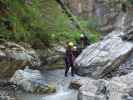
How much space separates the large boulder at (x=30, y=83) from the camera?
1344 cm

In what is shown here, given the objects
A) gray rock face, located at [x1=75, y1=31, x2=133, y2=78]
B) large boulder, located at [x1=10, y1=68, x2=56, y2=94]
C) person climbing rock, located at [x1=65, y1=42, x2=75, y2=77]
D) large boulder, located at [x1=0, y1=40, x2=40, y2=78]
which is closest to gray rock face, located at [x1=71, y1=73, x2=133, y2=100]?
large boulder, located at [x1=10, y1=68, x2=56, y2=94]

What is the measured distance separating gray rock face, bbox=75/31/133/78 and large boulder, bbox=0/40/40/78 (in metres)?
2.34

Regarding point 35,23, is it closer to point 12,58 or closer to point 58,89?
point 12,58

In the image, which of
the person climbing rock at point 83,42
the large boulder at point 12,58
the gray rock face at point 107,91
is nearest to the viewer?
the gray rock face at point 107,91

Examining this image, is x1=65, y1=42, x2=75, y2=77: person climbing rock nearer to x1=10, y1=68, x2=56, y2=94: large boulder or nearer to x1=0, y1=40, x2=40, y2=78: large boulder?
x1=0, y1=40, x2=40, y2=78: large boulder

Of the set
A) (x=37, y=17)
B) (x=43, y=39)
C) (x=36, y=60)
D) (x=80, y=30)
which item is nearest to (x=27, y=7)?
(x=37, y=17)

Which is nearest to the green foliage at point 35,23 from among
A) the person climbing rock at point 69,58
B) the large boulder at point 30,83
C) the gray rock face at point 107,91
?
the person climbing rock at point 69,58

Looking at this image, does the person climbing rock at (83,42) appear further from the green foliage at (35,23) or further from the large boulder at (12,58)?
the large boulder at (12,58)

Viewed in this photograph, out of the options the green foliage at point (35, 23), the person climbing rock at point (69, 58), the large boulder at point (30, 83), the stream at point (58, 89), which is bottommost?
the stream at point (58, 89)

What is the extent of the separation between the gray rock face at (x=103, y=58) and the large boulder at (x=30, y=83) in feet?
9.66

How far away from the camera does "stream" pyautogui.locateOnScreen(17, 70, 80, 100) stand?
12735 mm

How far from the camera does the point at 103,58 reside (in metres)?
17.1

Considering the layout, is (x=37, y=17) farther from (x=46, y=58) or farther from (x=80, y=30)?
(x=80, y=30)

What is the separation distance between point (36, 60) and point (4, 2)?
3271 mm
